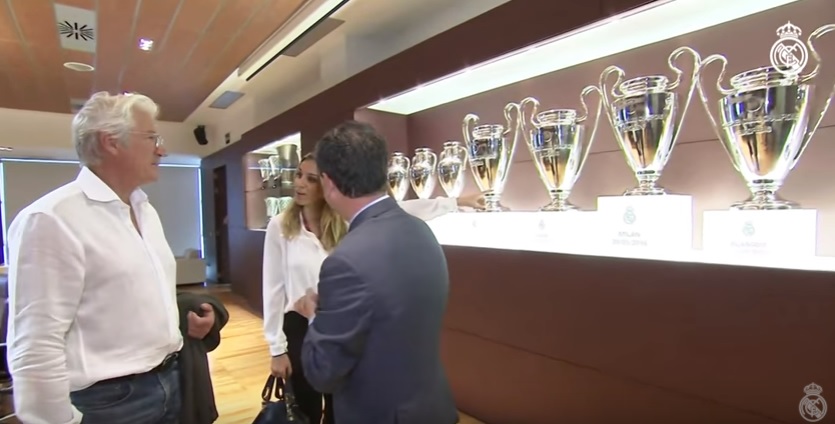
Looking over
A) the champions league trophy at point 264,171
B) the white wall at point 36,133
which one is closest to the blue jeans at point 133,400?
the champions league trophy at point 264,171

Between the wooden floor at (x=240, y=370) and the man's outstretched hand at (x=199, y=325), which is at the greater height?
the man's outstretched hand at (x=199, y=325)

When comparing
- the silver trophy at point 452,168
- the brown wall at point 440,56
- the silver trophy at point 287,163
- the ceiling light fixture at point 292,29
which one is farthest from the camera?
the silver trophy at point 287,163

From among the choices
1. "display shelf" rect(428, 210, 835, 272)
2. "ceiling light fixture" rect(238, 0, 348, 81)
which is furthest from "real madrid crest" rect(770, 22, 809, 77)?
"ceiling light fixture" rect(238, 0, 348, 81)

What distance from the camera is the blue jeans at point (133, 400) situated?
42.6 inches

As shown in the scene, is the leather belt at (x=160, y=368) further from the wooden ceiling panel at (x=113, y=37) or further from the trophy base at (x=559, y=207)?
the wooden ceiling panel at (x=113, y=37)

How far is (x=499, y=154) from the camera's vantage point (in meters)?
1.97

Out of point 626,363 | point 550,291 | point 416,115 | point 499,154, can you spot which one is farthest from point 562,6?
point 416,115

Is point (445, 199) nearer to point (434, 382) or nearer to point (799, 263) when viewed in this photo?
point (434, 382)

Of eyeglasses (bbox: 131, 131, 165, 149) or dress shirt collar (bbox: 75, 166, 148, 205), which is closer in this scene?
dress shirt collar (bbox: 75, 166, 148, 205)

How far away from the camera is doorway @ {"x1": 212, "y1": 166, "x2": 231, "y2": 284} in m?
7.59

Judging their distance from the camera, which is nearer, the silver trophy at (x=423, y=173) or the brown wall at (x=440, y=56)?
the brown wall at (x=440, y=56)

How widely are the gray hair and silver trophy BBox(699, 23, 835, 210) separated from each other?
154cm

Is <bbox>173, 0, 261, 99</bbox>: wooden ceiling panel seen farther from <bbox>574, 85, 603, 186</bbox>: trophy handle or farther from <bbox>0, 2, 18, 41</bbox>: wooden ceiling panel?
<bbox>574, 85, 603, 186</bbox>: trophy handle

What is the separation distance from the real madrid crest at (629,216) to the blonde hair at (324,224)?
104 cm
